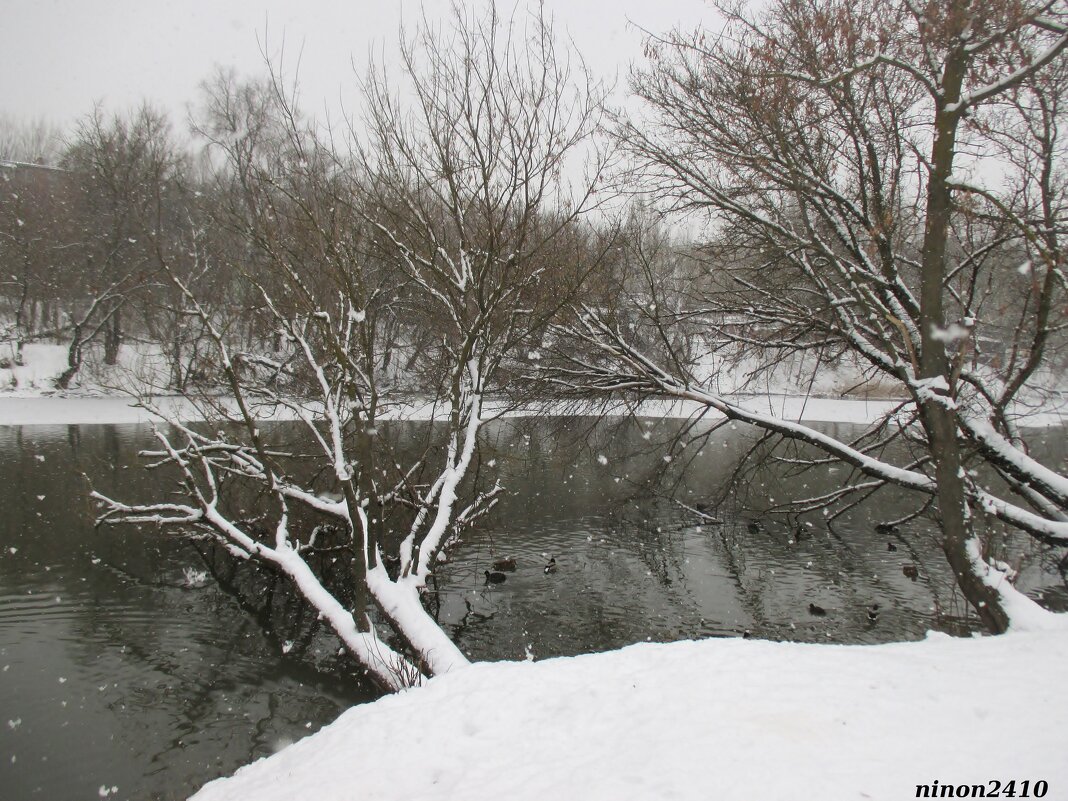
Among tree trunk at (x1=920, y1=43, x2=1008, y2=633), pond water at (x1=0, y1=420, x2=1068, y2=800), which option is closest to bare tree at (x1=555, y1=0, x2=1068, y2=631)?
tree trunk at (x1=920, y1=43, x2=1008, y2=633)

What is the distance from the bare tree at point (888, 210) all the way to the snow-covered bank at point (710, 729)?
7.93 feet

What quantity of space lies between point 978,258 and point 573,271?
4.81m

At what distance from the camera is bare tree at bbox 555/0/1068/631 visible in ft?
18.8

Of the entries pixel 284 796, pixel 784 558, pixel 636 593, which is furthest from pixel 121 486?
pixel 784 558

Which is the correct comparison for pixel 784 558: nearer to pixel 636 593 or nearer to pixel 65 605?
pixel 636 593

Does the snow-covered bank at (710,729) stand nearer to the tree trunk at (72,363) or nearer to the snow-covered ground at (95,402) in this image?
the snow-covered ground at (95,402)

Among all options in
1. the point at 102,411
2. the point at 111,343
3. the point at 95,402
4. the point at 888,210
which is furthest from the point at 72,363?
the point at 888,210

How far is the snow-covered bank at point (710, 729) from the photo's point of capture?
2.75m

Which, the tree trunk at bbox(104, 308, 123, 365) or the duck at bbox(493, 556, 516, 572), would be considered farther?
the tree trunk at bbox(104, 308, 123, 365)

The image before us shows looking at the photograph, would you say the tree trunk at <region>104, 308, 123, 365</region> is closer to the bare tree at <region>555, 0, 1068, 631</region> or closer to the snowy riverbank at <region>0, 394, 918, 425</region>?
the snowy riverbank at <region>0, 394, 918, 425</region>

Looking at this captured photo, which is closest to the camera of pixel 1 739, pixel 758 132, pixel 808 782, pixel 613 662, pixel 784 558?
pixel 808 782

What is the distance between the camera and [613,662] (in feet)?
14.5

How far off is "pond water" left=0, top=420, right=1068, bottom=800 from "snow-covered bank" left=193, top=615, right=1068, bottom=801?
214 cm

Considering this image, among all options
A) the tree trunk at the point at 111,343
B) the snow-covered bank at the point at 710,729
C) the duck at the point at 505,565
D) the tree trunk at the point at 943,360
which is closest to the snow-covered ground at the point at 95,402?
the tree trunk at the point at 111,343
